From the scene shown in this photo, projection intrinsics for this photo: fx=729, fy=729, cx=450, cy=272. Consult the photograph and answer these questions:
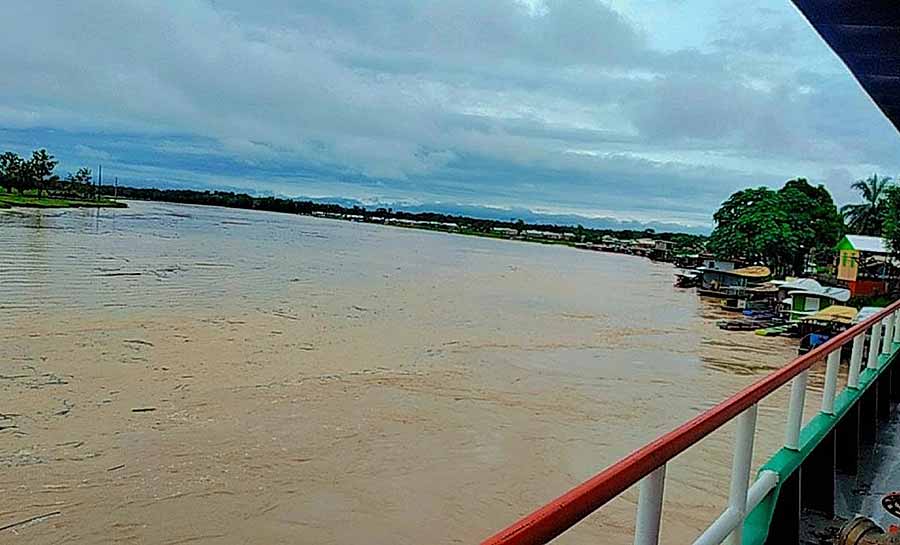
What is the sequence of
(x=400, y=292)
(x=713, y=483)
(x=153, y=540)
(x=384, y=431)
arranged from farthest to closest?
(x=400, y=292)
(x=384, y=431)
(x=713, y=483)
(x=153, y=540)

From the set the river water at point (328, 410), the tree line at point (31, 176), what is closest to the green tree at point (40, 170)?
the tree line at point (31, 176)

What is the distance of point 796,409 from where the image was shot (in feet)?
9.20

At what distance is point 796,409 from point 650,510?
1669 mm

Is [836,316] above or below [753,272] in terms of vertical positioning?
below

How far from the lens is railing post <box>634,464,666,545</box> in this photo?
138 centimetres

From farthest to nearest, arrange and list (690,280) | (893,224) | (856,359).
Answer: (690,280) < (893,224) < (856,359)

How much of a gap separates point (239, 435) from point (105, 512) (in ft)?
9.32

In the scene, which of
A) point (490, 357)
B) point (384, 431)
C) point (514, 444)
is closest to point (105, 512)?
point (384, 431)

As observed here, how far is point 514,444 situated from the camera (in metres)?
10.6

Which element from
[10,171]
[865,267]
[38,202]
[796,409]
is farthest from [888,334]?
[38,202]

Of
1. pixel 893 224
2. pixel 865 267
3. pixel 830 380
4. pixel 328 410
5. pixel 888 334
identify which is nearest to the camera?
pixel 830 380

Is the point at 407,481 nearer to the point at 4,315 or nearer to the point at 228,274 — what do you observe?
the point at 4,315

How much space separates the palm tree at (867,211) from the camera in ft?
137

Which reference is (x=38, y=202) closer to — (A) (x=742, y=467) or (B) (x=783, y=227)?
(B) (x=783, y=227)
